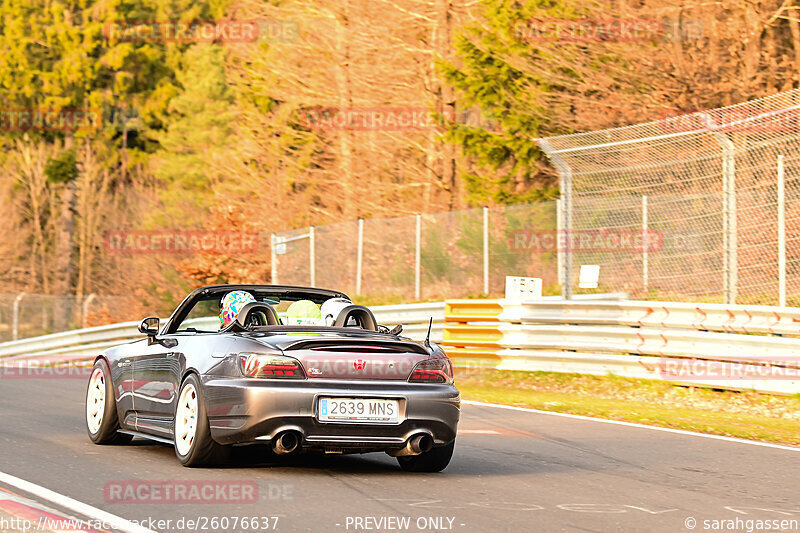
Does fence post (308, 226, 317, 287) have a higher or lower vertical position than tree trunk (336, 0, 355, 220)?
lower

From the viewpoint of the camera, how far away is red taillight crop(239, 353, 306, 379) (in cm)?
788

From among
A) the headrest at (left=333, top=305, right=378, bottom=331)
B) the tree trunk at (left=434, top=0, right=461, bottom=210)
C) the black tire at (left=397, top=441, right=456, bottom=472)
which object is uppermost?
the tree trunk at (left=434, top=0, right=461, bottom=210)

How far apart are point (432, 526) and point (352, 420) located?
159 cm

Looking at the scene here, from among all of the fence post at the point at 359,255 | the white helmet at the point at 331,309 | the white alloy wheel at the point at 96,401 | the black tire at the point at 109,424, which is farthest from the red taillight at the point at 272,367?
the fence post at the point at 359,255

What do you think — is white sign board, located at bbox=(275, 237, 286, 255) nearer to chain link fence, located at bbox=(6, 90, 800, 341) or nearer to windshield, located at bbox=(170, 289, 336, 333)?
chain link fence, located at bbox=(6, 90, 800, 341)

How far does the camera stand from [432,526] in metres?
6.41

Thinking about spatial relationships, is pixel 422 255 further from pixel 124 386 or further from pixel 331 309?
pixel 331 309

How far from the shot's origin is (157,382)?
9.02 metres

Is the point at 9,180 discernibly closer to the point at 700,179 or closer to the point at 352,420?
the point at 700,179

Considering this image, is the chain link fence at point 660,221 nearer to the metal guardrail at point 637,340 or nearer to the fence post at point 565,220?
the fence post at point 565,220

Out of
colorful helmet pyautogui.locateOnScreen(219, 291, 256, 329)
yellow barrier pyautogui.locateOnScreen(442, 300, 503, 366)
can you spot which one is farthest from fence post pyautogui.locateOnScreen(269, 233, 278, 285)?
colorful helmet pyautogui.locateOnScreen(219, 291, 256, 329)

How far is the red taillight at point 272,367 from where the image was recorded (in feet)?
25.8

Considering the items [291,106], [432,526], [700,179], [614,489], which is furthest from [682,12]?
[432,526]

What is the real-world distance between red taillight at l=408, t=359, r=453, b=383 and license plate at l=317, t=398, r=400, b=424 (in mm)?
281
